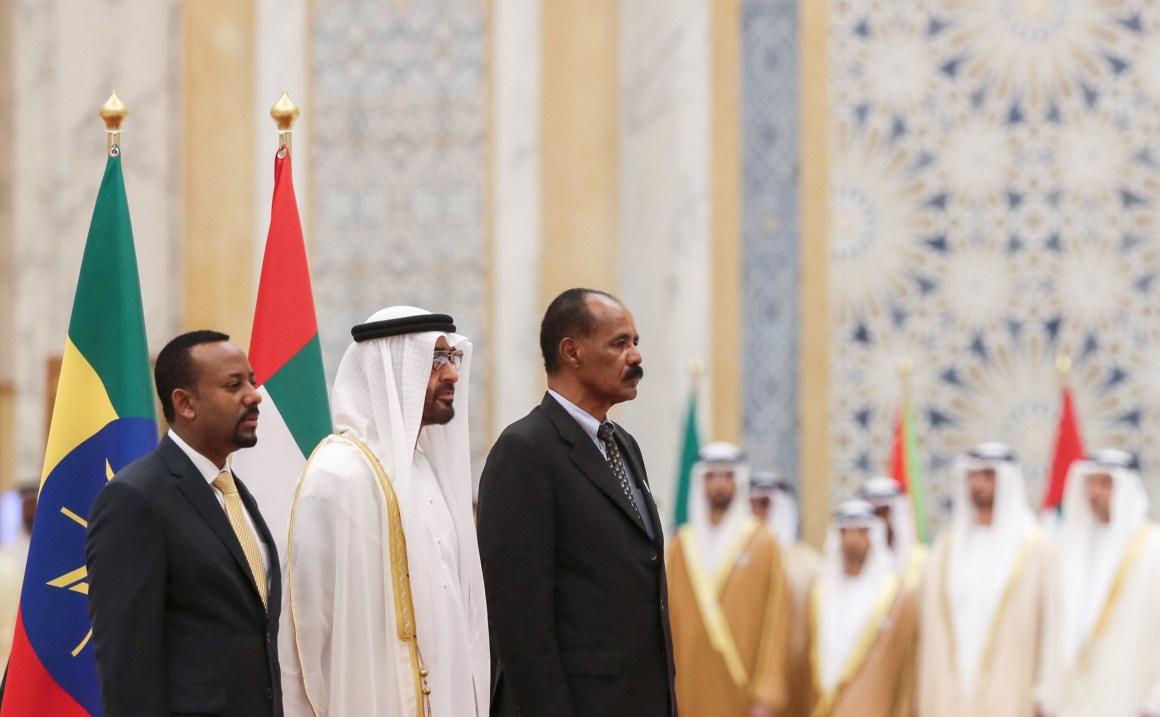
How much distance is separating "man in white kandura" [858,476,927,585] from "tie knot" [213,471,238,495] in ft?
16.3

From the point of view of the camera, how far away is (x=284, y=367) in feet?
15.8

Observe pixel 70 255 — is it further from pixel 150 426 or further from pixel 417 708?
pixel 417 708

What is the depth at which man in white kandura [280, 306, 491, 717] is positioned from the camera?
3.51 meters

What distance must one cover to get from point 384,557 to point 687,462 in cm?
478

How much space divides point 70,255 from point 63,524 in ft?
15.2

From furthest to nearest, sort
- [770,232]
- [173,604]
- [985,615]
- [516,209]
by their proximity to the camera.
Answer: [770,232], [516,209], [985,615], [173,604]

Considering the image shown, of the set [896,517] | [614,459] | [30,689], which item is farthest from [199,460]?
[896,517]

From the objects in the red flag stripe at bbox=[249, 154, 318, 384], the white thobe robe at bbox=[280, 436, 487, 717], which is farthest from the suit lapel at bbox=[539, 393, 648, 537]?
the red flag stripe at bbox=[249, 154, 318, 384]

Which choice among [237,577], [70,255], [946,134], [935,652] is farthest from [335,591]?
[946,134]

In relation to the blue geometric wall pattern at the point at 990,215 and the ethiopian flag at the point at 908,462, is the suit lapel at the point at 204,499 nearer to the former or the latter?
the ethiopian flag at the point at 908,462

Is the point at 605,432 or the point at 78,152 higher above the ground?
the point at 78,152

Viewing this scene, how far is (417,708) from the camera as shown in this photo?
3525 mm

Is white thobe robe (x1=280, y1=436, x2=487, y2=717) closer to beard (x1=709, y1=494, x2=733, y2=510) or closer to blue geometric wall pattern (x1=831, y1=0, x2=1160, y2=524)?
beard (x1=709, y1=494, x2=733, y2=510)

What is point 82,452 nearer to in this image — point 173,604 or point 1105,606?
point 173,604
